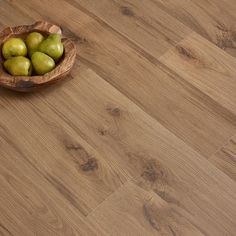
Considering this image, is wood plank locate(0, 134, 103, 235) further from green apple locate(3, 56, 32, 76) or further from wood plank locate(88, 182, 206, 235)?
green apple locate(3, 56, 32, 76)

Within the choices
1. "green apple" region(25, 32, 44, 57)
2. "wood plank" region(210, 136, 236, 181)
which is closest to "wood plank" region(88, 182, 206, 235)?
"wood plank" region(210, 136, 236, 181)

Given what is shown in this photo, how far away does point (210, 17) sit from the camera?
5.12 ft

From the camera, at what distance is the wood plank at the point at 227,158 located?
120cm

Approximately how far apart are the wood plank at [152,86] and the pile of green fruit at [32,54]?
13 cm

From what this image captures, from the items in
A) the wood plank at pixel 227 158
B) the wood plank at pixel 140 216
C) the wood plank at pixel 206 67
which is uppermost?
the wood plank at pixel 206 67

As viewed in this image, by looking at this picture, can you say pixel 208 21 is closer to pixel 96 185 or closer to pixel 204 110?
pixel 204 110

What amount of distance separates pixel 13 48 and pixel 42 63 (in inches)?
4.0

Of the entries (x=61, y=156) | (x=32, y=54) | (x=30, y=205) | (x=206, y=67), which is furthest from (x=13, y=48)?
(x=206, y=67)

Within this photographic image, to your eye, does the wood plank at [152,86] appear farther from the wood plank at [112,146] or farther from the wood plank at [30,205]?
the wood plank at [30,205]

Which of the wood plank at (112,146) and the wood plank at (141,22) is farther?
the wood plank at (141,22)

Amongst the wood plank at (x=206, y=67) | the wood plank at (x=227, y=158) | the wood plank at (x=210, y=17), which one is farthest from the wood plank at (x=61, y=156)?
the wood plank at (x=210, y=17)

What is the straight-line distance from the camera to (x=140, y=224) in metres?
1.11

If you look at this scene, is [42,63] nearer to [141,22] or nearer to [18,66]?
[18,66]

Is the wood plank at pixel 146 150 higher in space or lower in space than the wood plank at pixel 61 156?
higher
